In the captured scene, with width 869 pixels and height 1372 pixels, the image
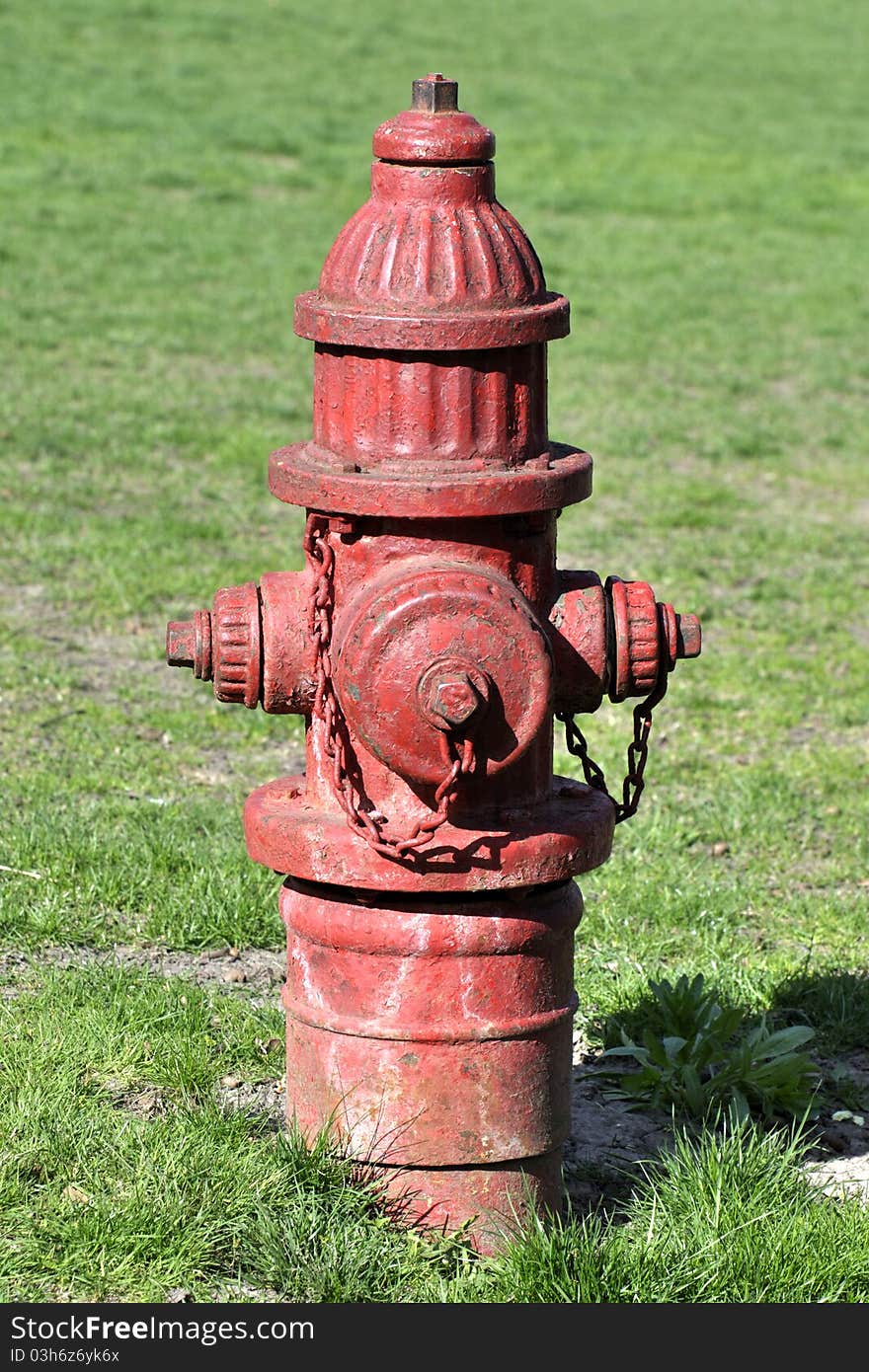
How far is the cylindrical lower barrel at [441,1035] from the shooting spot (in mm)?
3086

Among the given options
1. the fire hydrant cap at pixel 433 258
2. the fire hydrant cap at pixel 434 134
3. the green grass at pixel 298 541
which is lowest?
the green grass at pixel 298 541

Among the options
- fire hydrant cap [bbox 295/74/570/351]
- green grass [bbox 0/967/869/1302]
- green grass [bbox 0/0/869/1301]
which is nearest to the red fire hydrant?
fire hydrant cap [bbox 295/74/570/351]

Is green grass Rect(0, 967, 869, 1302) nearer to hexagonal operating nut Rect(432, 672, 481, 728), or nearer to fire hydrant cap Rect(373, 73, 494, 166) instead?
hexagonal operating nut Rect(432, 672, 481, 728)

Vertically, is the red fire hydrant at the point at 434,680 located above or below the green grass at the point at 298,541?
above

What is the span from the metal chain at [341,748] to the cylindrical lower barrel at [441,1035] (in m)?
0.16

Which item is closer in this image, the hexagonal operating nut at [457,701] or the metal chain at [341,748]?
the hexagonal operating nut at [457,701]

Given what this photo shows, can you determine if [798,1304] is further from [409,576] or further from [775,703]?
[775,703]

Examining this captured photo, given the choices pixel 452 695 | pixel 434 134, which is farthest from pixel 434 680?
pixel 434 134

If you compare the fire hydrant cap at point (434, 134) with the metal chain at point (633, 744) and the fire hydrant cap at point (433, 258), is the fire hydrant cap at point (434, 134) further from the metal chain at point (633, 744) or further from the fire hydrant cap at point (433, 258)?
the metal chain at point (633, 744)

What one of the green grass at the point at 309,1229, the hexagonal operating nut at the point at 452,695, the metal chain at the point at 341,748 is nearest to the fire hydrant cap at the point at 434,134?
the metal chain at the point at 341,748

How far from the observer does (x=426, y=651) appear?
2.89 meters

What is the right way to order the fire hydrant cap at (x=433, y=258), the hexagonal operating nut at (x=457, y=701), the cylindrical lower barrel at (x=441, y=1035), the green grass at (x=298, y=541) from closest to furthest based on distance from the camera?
1. the hexagonal operating nut at (x=457, y=701)
2. the fire hydrant cap at (x=433, y=258)
3. the cylindrical lower barrel at (x=441, y=1035)
4. the green grass at (x=298, y=541)

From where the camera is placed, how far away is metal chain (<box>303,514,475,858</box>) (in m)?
2.94

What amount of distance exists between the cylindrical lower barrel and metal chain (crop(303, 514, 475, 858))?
16cm
